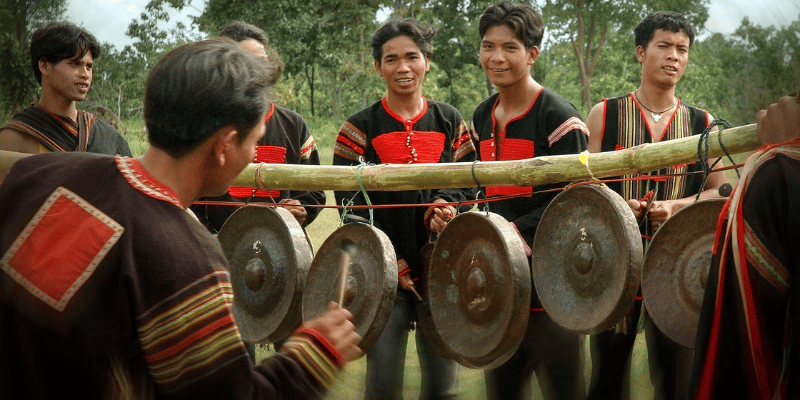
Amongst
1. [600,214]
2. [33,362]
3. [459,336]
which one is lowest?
[459,336]

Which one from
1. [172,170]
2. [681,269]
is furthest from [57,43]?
[681,269]

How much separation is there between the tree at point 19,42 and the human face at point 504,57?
6.27 ft

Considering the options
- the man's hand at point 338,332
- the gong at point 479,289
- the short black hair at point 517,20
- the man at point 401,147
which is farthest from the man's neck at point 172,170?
the short black hair at point 517,20

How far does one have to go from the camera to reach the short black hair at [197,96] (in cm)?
158

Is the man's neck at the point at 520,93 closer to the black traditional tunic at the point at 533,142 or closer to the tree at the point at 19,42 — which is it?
the black traditional tunic at the point at 533,142

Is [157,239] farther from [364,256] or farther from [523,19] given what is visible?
[523,19]

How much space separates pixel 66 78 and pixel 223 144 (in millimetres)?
2483

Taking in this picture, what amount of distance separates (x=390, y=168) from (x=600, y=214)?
910 millimetres

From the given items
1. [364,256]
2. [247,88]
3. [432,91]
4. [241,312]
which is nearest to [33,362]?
[247,88]

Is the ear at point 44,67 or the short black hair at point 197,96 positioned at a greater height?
the ear at point 44,67

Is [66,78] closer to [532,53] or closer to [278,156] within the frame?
[278,156]

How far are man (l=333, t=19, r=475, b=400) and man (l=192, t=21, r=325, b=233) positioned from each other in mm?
345

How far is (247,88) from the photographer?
1634 millimetres

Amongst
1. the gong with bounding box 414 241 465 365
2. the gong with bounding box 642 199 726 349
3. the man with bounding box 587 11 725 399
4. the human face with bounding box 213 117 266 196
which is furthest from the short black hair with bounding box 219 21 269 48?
the human face with bounding box 213 117 266 196
